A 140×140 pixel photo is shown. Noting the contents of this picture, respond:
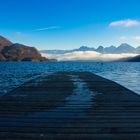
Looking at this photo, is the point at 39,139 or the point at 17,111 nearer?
the point at 39,139

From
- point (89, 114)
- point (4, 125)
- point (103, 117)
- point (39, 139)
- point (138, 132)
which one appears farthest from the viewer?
point (89, 114)

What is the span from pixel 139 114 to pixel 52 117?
116 inches

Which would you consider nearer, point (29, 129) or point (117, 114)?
point (29, 129)

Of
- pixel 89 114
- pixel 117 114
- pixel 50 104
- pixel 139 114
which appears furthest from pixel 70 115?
pixel 50 104

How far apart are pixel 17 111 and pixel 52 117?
170 cm

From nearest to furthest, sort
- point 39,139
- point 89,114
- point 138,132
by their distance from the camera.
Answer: point 39,139, point 138,132, point 89,114

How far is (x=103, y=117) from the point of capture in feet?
35.5

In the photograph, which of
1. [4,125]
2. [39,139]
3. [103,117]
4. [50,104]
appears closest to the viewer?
[39,139]

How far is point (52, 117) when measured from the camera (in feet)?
35.9

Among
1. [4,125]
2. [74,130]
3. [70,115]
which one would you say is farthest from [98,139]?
[70,115]

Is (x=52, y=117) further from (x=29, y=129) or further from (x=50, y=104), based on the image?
(x=50, y=104)

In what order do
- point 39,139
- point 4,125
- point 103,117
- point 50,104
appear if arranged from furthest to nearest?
point 50,104, point 103,117, point 4,125, point 39,139

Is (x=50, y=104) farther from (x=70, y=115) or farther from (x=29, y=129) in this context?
(x=29, y=129)

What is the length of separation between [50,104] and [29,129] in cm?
590
